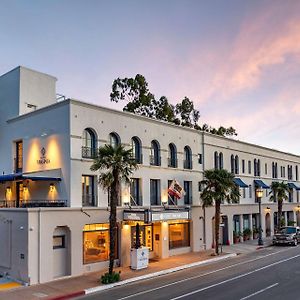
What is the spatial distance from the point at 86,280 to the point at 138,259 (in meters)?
4.16

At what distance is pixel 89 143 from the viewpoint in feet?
90.1

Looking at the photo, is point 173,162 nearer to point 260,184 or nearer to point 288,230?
point 288,230

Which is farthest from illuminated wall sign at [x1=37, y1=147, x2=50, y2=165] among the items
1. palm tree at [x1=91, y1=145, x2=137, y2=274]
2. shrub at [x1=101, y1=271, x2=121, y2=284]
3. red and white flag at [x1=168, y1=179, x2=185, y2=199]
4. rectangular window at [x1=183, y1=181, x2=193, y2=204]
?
rectangular window at [x1=183, y1=181, x2=193, y2=204]

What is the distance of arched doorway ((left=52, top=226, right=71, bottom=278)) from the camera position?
23.7 m

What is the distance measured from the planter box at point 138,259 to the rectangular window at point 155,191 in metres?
6.05

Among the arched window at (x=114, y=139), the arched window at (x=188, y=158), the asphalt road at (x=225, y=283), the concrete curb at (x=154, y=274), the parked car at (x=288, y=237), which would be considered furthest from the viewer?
the parked car at (x=288, y=237)

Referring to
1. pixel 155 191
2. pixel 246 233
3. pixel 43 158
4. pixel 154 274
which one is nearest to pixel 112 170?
pixel 154 274

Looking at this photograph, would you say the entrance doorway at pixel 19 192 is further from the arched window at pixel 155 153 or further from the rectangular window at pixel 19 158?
the arched window at pixel 155 153

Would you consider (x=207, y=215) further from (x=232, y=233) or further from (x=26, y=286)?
(x=26, y=286)

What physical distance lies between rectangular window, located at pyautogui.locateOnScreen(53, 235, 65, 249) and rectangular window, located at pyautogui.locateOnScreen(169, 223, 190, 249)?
415 inches

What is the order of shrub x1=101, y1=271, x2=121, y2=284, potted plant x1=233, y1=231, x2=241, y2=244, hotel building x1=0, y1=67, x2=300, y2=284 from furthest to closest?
1. potted plant x1=233, y1=231, x2=241, y2=244
2. hotel building x1=0, y1=67, x2=300, y2=284
3. shrub x1=101, y1=271, x2=121, y2=284

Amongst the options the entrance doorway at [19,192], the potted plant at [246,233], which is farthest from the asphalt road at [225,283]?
the potted plant at [246,233]

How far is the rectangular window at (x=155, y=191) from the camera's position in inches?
1254

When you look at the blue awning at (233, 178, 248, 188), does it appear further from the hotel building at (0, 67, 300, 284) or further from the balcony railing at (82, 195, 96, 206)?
the balcony railing at (82, 195, 96, 206)
